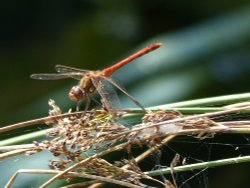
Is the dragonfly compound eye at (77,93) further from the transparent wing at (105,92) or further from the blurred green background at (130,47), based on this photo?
the blurred green background at (130,47)

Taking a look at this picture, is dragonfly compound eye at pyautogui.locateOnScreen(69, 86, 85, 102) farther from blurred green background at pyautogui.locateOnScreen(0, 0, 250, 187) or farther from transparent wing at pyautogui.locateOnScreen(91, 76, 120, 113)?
blurred green background at pyautogui.locateOnScreen(0, 0, 250, 187)

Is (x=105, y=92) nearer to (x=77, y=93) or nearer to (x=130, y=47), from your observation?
(x=77, y=93)

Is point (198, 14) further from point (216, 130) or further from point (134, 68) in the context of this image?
point (216, 130)

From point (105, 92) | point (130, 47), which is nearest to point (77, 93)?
point (105, 92)

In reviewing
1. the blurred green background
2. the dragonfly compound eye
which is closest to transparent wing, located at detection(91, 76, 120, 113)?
the dragonfly compound eye

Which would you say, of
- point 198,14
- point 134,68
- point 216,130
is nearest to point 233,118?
point 216,130

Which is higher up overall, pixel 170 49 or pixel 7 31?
pixel 7 31
